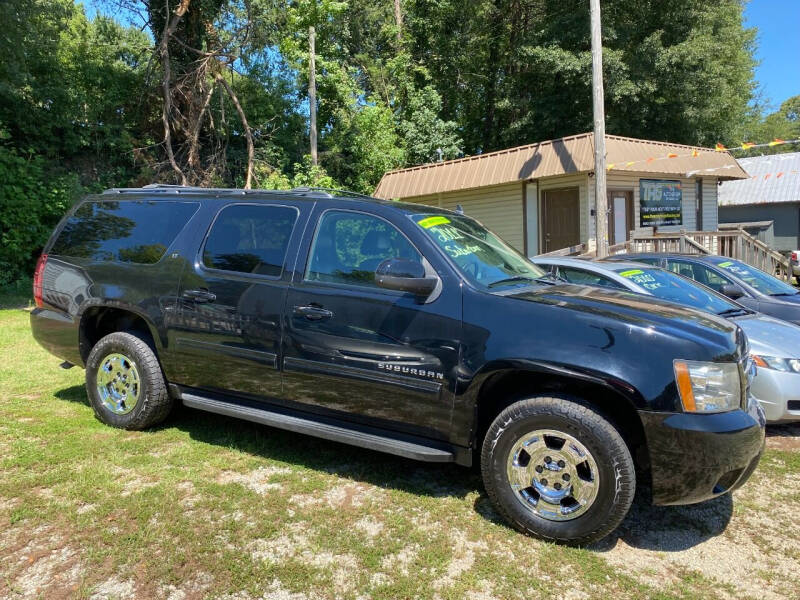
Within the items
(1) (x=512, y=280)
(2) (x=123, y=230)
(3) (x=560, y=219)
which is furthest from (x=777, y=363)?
(3) (x=560, y=219)

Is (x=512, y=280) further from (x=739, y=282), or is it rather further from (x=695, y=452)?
(x=739, y=282)

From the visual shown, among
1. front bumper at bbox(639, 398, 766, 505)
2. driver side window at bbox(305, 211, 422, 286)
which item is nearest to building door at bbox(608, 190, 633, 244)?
driver side window at bbox(305, 211, 422, 286)

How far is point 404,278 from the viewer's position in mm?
3352

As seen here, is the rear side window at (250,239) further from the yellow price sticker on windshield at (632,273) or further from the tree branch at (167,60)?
the tree branch at (167,60)

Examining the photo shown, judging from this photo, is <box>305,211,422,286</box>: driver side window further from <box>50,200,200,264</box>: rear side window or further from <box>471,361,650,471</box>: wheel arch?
<box>50,200,200,264</box>: rear side window

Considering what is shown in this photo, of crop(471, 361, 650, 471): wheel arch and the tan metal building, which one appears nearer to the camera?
crop(471, 361, 650, 471): wheel arch

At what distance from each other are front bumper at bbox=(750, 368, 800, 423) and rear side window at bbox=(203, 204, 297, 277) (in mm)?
3937

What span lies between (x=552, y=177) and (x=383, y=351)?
43.9 feet

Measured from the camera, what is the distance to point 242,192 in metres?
4.46

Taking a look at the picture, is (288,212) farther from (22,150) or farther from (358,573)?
(22,150)

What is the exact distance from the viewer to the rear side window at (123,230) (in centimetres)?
461

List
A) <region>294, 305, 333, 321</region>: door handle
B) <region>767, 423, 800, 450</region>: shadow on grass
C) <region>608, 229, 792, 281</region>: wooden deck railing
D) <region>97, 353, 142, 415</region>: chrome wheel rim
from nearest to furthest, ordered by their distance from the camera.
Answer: <region>294, 305, 333, 321</region>: door handle → <region>97, 353, 142, 415</region>: chrome wheel rim → <region>767, 423, 800, 450</region>: shadow on grass → <region>608, 229, 792, 281</region>: wooden deck railing

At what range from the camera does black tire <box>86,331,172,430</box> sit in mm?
4520

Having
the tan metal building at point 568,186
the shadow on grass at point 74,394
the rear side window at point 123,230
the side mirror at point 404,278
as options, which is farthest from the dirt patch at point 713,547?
the tan metal building at point 568,186
